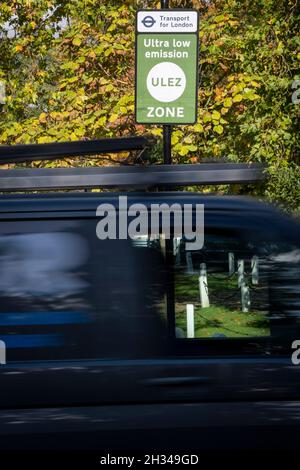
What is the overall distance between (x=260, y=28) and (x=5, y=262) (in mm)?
14379

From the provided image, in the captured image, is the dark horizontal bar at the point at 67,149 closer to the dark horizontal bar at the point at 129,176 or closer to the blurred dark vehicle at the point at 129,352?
the dark horizontal bar at the point at 129,176

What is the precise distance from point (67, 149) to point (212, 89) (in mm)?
14019

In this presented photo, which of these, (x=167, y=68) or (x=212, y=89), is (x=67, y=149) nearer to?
(x=167, y=68)

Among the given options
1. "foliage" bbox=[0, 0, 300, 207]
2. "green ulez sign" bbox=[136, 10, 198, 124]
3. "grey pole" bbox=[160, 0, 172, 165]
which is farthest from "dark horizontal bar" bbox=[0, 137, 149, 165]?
"foliage" bbox=[0, 0, 300, 207]

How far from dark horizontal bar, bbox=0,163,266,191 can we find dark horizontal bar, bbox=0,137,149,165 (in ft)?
0.22

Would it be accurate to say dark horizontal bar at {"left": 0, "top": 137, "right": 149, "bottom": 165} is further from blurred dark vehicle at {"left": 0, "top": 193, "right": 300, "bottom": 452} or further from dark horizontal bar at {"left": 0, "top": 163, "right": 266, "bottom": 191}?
blurred dark vehicle at {"left": 0, "top": 193, "right": 300, "bottom": 452}

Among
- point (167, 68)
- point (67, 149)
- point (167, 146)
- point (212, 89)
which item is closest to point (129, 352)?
point (67, 149)

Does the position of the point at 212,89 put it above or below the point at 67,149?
above

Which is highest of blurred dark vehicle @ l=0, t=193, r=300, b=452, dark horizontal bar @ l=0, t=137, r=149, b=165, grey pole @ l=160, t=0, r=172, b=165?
grey pole @ l=160, t=0, r=172, b=165

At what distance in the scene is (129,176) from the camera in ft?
15.6

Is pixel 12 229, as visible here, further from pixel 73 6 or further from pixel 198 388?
pixel 73 6

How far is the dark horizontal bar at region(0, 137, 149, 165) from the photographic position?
15.9 ft

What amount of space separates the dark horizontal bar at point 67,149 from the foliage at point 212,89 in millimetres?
11583

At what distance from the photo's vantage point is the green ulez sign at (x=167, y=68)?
38.3 feet
